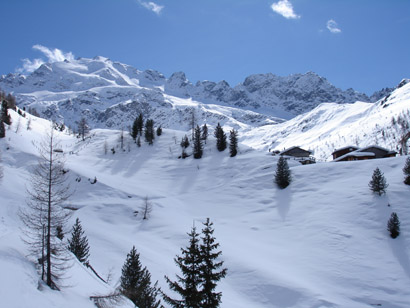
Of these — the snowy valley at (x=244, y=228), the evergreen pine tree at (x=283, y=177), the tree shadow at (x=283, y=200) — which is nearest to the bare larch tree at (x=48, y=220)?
the snowy valley at (x=244, y=228)

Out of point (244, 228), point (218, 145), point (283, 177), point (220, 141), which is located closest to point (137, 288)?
point (244, 228)

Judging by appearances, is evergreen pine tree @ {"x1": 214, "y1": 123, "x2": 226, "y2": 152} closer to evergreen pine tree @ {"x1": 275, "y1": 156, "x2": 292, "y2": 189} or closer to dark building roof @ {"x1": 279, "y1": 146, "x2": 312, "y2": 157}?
dark building roof @ {"x1": 279, "y1": 146, "x2": 312, "y2": 157}

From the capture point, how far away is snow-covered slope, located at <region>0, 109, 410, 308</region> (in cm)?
2462

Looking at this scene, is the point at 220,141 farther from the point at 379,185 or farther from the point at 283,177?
the point at 379,185

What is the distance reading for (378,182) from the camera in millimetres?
39688

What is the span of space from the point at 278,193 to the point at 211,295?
3823cm

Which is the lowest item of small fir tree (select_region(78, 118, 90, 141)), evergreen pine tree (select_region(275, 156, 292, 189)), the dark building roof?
evergreen pine tree (select_region(275, 156, 292, 189))

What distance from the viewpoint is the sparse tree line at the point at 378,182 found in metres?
32.9

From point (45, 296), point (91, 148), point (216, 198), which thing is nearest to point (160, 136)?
point (91, 148)

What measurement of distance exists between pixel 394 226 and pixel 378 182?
27.9ft

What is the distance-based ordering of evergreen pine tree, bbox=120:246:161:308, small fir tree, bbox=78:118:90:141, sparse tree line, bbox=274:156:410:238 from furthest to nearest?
small fir tree, bbox=78:118:90:141 → sparse tree line, bbox=274:156:410:238 → evergreen pine tree, bbox=120:246:161:308

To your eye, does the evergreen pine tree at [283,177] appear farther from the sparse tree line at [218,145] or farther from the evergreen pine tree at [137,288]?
the evergreen pine tree at [137,288]

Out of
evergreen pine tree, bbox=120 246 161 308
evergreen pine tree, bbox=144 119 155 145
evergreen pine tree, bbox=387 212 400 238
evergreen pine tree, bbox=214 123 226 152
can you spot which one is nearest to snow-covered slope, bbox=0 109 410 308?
evergreen pine tree, bbox=387 212 400 238

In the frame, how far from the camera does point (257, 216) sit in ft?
145
